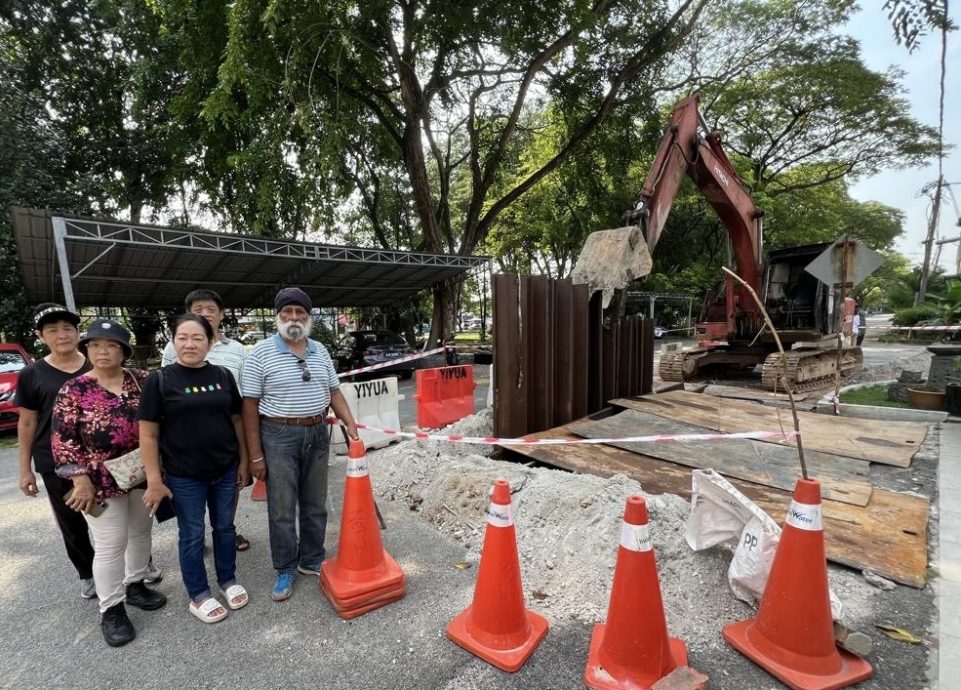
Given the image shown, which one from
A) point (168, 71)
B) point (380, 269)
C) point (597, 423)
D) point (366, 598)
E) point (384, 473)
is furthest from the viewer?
point (380, 269)

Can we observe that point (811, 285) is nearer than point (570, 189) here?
Yes

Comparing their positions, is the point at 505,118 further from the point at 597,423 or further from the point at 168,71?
the point at 597,423

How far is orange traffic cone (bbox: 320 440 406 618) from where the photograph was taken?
2.71 metres

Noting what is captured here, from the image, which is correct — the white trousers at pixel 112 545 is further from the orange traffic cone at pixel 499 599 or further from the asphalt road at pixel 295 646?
the orange traffic cone at pixel 499 599

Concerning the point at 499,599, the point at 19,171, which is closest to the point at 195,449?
the point at 499,599

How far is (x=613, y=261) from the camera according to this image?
5609mm

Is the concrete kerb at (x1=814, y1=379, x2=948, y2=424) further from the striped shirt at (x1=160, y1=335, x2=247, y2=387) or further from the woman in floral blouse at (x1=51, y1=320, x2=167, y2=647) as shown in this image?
the woman in floral blouse at (x1=51, y1=320, x2=167, y2=647)

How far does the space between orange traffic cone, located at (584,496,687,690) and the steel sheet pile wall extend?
289 cm

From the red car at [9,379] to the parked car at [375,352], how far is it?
22.1 ft

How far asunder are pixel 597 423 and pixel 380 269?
1047 centimetres

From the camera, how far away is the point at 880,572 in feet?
9.04

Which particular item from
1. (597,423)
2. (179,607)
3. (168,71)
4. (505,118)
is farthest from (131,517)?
(505,118)

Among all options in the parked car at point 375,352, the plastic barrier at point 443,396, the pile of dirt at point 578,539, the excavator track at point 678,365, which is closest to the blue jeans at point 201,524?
the pile of dirt at point 578,539

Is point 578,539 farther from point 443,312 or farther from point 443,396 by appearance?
point 443,312
